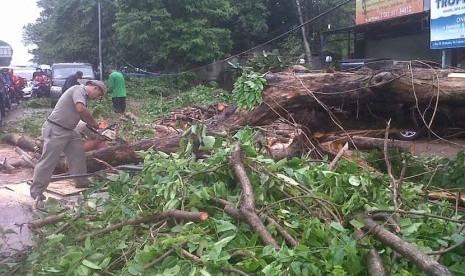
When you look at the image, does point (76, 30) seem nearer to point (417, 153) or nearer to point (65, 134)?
point (65, 134)

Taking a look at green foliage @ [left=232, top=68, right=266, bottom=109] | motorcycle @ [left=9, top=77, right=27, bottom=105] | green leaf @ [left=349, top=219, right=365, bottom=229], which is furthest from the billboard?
green leaf @ [left=349, top=219, right=365, bottom=229]

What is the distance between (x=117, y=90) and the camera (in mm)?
16031

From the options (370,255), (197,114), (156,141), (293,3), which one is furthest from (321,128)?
(293,3)

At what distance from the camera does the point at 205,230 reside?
143 inches

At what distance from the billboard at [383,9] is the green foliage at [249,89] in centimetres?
1334

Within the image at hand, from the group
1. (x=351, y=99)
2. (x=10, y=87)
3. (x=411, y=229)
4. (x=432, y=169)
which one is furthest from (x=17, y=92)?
(x=411, y=229)

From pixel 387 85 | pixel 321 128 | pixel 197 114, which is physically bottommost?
pixel 197 114

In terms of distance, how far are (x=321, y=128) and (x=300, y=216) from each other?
317 centimetres

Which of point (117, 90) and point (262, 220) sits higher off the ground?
point (262, 220)

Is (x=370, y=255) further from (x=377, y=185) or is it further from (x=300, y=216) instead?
(x=377, y=185)

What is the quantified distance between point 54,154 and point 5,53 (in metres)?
11.3

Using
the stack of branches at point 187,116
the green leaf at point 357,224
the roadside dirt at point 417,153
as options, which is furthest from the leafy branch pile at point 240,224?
the stack of branches at point 187,116

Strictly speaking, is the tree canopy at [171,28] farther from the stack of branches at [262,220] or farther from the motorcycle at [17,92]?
the stack of branches at [262,220]

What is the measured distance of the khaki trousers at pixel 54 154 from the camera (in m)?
Result: 7.00
